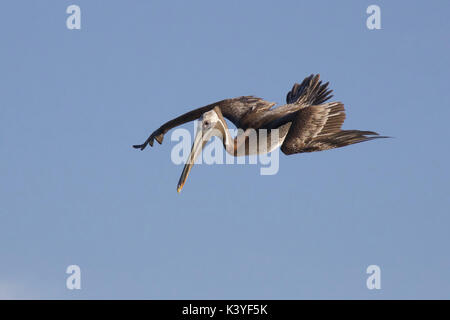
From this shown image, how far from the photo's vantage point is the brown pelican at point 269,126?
1866 centimetres

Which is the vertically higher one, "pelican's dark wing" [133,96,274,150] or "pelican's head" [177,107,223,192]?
"pelican's dark wing" [133,96,274,150]

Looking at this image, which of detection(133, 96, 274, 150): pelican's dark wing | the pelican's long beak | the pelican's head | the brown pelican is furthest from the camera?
detection(133, 96, 274, 150): pelican's dark wing

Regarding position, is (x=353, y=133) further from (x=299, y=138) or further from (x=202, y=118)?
(x=202, y=118)

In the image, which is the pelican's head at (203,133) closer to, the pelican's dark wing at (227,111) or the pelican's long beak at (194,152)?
the pelican's long beak at (194,152)

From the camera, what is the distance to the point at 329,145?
1909 cm

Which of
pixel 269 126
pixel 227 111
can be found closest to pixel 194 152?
pixel 269 126

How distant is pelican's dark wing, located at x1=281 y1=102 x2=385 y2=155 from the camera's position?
19.1 metres

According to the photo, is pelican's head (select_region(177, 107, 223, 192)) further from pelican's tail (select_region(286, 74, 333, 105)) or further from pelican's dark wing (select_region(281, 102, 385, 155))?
pelican's tail (select_region(286, 74, 333, 105))

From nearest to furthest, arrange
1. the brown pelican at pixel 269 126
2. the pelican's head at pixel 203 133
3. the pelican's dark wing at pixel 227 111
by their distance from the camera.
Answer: the pelican's head at pixel 203 133
the brown pelican at pixel 269 126
the pelican's dark wing at pixel 227 111

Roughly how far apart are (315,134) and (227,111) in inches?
105

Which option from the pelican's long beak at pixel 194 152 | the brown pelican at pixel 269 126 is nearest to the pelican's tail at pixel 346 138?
the brown pelican at pixel 269 126

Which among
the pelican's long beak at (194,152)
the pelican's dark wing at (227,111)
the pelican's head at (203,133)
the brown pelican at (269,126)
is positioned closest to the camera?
the pelican's long beak at (194,152)

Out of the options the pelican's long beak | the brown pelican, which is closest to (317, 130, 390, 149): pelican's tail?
the brown pelican

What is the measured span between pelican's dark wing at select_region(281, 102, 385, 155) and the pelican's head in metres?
1.73
